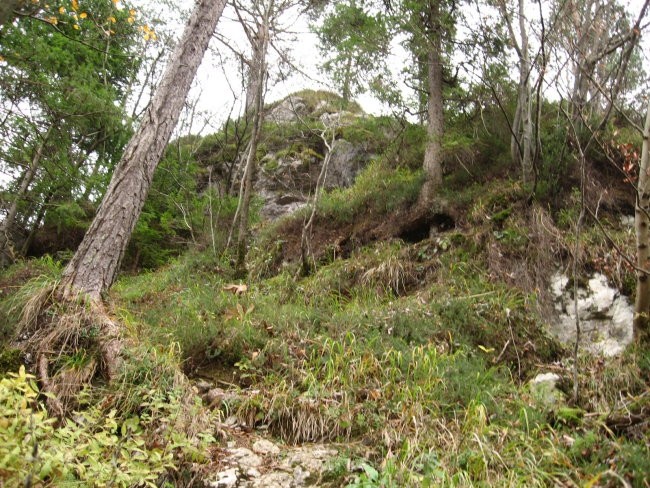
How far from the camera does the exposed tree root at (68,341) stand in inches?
135

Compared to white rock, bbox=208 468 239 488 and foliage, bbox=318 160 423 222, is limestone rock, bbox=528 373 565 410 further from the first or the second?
foliage, bbox=318 160 423 222

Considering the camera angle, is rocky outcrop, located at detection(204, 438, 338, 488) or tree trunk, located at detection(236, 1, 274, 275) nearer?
rocky outcrop, located at detection(204, 438, 338, 488)

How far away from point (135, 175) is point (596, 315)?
5.53 metres

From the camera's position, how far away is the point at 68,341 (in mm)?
3750

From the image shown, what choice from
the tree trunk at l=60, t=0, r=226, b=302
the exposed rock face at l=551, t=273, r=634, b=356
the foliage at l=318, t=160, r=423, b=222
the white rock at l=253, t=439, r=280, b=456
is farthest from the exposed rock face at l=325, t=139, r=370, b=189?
the white rock at l=253, t=439, r=280, b=456

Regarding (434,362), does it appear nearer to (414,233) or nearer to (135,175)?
(135,175)

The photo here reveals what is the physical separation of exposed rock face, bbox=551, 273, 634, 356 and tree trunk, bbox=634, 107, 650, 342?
423mm

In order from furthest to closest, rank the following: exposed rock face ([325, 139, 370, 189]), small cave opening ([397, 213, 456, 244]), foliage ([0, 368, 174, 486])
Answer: exposed rock face ([325, 139, 370, 189])
small cave opening ([397, 213, 456, 244])
foliage ([0, 368, 174, 486])

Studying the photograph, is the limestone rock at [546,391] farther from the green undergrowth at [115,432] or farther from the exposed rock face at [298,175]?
the exposed rock face at [298,175]

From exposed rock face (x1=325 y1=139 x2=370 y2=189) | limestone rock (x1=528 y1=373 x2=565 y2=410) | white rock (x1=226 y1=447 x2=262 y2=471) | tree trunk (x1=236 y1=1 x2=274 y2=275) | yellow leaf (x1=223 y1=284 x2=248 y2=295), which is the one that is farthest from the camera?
exposed rock face (x1=325 y1=139 x2=370 y2=189)

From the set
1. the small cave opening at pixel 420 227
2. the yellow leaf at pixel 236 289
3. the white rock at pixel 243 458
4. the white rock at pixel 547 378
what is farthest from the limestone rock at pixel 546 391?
the yellow leaf at pixel 236 289

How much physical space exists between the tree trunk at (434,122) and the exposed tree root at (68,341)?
5.65 m

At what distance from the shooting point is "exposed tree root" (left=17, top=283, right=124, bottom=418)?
11.3 ft

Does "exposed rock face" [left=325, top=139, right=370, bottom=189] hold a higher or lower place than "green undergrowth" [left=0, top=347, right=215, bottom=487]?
higher
